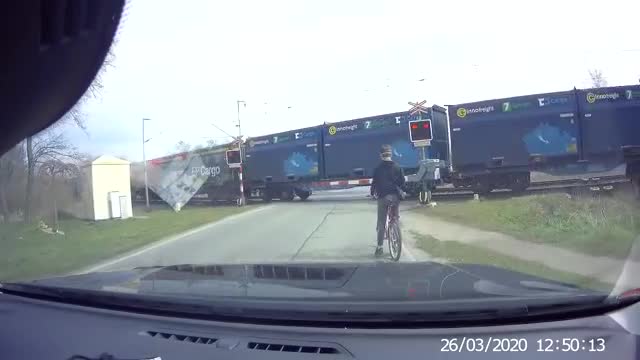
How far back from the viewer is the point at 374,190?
8.10 metres

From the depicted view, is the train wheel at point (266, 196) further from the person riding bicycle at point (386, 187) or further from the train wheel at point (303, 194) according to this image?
the person riding bicycle at point (386, 187)

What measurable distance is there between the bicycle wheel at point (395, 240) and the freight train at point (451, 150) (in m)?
1.32

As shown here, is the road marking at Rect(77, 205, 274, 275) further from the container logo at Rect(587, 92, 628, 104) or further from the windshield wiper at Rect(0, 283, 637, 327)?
the container logo at Rect(587, 92, 628, 104)

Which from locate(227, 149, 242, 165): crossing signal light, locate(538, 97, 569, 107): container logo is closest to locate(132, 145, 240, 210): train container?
locate(227, 149, 242, 165): crossing signal light

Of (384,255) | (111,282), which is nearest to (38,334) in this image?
(111,282)

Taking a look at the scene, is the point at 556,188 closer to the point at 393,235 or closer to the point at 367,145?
the point at 367,145

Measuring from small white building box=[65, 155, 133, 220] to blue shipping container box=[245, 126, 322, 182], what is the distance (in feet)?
9.81

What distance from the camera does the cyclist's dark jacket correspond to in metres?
7.85

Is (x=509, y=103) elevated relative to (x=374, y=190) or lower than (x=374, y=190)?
elevated

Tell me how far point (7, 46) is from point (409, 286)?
259 centimetres

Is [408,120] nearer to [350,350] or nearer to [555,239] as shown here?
[555,239]

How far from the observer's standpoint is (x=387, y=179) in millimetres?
7969

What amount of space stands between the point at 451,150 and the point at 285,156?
3.63 meters

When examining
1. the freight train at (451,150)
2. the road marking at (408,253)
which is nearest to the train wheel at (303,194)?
the freight train at (451,150)
